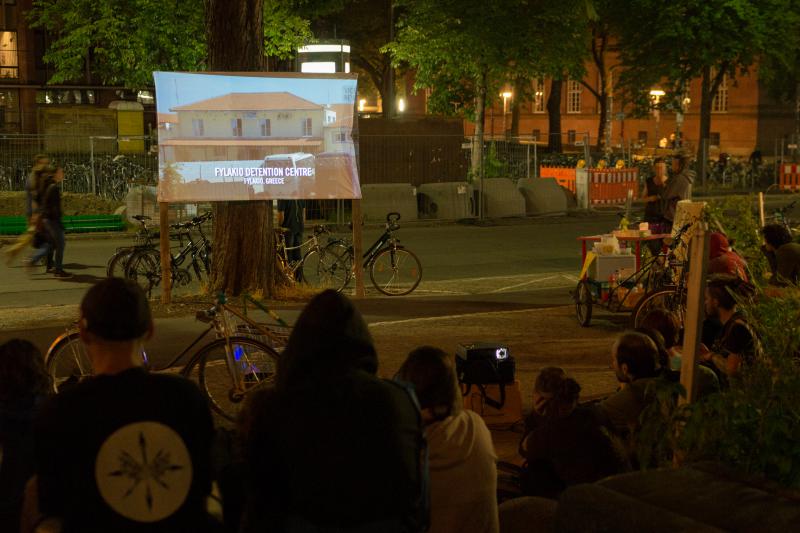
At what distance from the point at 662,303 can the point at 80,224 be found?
15.4 metres

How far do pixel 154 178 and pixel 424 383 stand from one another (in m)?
23.8

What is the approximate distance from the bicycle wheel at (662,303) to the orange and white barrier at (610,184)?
62.4ft

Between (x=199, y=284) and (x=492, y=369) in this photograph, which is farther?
(x=199, y=284)

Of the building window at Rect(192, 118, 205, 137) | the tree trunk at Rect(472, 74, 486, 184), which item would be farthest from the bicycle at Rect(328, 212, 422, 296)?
the tree trunk at Rect(472, 74, 486, 184)

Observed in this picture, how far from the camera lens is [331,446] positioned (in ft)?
10.1

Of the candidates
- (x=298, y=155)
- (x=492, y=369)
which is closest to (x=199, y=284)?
(x=298, y=155)

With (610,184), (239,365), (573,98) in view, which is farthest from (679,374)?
(573,98)

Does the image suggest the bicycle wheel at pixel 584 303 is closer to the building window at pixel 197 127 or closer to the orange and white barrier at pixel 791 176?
the building window at pixel 197 127

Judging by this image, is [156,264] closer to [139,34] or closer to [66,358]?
[66,358]

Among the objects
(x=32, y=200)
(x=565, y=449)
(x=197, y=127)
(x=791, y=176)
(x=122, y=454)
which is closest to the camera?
(x=122, y=454)

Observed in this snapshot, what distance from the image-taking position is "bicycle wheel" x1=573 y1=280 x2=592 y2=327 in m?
11.8

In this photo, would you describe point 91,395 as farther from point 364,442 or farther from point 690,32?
point 690,32

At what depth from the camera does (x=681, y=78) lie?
39219 mm

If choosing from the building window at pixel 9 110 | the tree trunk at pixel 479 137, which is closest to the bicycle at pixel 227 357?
the tree trunk at pixel 479 137
